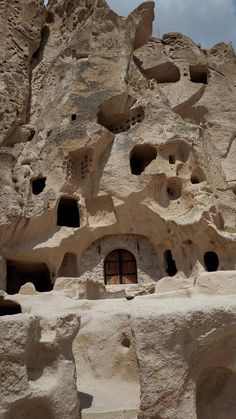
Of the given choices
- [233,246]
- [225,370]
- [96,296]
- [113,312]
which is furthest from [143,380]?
[233,246]

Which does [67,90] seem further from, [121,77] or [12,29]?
[12,29]

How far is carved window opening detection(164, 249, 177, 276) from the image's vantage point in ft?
53.2

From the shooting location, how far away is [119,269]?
55.0 ft

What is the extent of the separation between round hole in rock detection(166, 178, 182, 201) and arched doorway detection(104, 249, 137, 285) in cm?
294

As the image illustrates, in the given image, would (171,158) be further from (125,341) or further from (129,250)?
(125,341)

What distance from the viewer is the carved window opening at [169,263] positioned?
16203 mm

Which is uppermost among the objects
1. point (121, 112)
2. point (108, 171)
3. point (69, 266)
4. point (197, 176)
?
point (121, 112)

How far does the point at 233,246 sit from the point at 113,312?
321 inches

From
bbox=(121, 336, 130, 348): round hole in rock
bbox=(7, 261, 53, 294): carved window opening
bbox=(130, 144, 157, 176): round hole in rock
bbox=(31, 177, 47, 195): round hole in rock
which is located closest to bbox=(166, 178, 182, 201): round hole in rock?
bbox=(130, 144, 157, 176): round hole in rock

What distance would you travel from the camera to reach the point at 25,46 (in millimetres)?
19547

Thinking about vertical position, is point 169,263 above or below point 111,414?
above

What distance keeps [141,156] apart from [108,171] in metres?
1.89

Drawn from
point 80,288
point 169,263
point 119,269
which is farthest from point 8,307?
point 169,263

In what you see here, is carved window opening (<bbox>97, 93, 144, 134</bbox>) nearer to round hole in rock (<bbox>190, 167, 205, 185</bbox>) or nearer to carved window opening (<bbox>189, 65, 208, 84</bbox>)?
round hole in rock (<bbox>190, 167, 205, 185</bbox>)
